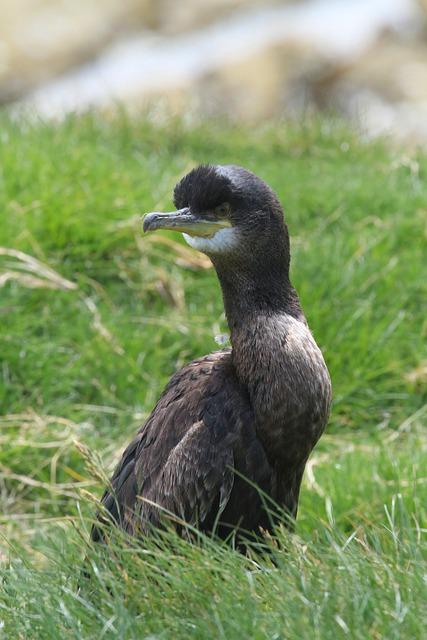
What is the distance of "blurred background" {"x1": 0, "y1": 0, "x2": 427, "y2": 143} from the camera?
1075 centimetres

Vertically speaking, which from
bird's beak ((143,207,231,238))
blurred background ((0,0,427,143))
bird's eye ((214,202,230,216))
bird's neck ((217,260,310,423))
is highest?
blurred background ((0,0,427,143))

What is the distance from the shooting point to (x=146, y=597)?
288cm

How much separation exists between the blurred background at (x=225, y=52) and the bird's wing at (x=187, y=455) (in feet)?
23.1

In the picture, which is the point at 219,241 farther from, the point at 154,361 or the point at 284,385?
the point at 154,361

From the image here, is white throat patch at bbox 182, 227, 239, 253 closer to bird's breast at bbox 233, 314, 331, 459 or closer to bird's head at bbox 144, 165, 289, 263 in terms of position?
bird's head at bbox 144, 165, 289, 263

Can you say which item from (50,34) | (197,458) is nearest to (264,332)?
(197,458)

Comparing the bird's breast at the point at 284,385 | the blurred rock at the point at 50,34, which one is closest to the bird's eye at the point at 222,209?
the bird's breast at the point at 284,385

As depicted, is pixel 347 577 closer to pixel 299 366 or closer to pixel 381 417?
pixel 299 366

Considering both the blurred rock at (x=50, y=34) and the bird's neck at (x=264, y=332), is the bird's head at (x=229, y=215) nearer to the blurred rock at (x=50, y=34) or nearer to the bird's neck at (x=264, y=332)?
the bird's neck at (x=264, y=332)

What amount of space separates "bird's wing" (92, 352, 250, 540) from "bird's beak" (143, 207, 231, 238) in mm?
441

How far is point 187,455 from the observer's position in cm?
345

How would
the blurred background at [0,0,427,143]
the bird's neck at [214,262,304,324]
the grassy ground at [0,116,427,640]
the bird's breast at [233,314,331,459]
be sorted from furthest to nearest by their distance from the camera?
the blurred background at [0,0,427,143] → the bird's neck at [214,262,304,324] → the bird's breast at [233,314,331,459] → the grassy ground at [0,116,427,640]

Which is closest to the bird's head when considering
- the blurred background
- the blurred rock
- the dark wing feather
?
the dark wing feather

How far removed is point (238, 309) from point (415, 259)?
2.28 m
